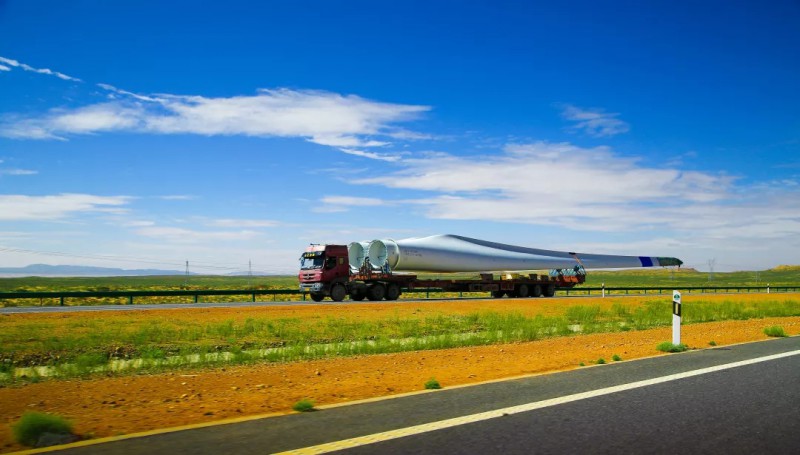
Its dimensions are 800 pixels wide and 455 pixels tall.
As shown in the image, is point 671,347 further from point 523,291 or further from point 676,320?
point 523,291

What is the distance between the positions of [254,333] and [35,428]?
49.8 ft

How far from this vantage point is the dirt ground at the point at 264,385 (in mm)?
7195

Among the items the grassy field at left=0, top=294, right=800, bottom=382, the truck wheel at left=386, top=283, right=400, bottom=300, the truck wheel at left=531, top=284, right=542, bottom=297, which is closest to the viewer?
the grassy field at left=0, top=294, right=800, bottom=382

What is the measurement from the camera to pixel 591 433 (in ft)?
18.5

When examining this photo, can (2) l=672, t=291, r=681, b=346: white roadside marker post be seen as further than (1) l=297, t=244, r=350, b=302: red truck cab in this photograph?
No

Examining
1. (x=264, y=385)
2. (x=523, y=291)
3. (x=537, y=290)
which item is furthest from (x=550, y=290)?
(x=264, y=385)

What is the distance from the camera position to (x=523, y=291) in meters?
49.2

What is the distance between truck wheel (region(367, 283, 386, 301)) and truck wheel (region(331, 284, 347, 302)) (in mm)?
1934

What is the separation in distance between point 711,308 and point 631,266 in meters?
33.4

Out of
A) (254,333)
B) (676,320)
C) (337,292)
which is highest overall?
(676,320)

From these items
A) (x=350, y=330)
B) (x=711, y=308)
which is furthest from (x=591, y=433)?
(x=711, y=308)

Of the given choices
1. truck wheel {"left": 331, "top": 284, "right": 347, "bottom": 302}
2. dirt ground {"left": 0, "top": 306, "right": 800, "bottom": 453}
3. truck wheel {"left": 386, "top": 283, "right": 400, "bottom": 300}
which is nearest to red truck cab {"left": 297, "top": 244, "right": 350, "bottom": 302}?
truck wheel {"left": 331, "top": 284, "right": 347, "bottom": 302}

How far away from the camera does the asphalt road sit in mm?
5223

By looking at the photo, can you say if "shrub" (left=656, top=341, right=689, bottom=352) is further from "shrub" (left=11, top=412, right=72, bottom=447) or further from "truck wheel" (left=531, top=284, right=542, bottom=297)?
"truck wheel" (left=531, top=284, right=542, bottom=297)
